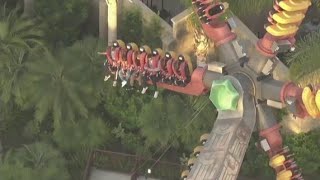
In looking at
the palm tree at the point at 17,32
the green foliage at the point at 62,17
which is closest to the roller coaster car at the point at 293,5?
the palm tree at the point at 17,32

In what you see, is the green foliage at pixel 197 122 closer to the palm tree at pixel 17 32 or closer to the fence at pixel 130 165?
the fence at pixel 130 165

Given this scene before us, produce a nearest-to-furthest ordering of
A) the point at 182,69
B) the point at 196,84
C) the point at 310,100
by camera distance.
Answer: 1. the point at 310,100
2. the point at 196,84
3. the point at 182,69

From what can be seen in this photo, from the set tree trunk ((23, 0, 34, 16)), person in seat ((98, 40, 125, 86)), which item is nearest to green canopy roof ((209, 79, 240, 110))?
person in seat ((98, 40, 125, 86))

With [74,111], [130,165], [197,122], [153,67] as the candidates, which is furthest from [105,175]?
[153,67]

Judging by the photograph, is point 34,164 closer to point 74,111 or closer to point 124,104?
point 74,111

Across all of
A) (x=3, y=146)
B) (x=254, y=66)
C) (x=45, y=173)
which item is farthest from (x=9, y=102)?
(x=254, y=66)

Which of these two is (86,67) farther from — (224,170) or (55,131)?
(224,170)

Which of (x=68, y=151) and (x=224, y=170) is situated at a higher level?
(x=224, y=170)

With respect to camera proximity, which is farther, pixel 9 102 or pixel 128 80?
pixel 9 102
